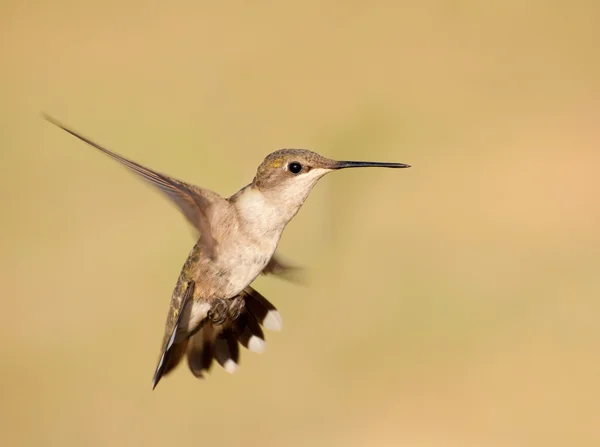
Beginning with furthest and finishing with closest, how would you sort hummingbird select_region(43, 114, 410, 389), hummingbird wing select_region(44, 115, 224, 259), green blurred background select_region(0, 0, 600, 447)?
green blurred background select_region(0, 0, 600, 447) < hummingbird select_region(43, 114, 410, 389) < hummingbird wing select_region(44, 115, 224, 259)

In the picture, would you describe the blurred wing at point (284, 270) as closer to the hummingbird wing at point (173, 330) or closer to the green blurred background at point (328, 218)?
the hummingbird wing at point (173, 330)

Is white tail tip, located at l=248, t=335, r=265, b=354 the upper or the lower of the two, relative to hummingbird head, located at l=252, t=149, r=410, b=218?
lower

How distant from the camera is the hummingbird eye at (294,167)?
1.15 m

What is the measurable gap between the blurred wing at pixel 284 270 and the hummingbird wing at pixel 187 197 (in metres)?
0.27

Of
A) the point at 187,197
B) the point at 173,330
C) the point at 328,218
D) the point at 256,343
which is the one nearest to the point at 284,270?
the point at 256,343

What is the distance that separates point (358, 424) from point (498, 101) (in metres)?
1.39

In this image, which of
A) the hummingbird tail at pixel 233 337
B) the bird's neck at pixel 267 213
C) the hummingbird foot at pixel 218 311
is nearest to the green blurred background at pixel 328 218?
the hummingbird tail at pixel 233 337

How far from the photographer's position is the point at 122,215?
270 cm

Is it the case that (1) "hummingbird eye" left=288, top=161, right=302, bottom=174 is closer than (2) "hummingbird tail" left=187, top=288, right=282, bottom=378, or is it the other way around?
(1) "hummingbird eye" left=288, top=161, right=302, bottom=174

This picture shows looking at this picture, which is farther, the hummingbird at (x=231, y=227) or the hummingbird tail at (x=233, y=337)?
the hummingbird tail at (x=233, y=337)

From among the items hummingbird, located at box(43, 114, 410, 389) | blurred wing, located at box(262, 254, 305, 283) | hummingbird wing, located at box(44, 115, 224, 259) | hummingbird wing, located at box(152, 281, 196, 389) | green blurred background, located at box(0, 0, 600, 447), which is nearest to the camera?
hummingbird wing, located at box(44, 115, 224, 259)

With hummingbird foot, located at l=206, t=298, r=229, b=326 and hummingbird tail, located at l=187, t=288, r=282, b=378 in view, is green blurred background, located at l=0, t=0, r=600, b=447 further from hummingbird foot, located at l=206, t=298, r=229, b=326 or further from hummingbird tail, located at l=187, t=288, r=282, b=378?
hummingbird foot, located at l=206, t=298, r=229, b=326

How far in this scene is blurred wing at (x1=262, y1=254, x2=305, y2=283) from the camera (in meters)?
1.44

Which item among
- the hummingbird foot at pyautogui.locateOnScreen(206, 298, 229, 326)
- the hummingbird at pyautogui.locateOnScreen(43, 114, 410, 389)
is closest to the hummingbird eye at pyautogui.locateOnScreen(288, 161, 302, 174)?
the hummingbird at pyautogui.locateOnScreen(43, 114, 410, 389)
